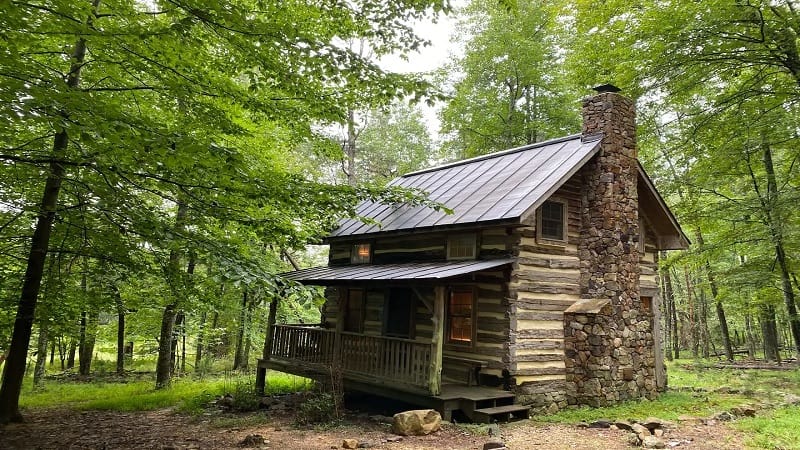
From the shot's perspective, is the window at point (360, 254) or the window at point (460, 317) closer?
the window at point (460, 317)

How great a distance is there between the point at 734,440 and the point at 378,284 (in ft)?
25.5

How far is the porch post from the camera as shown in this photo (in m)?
10.9

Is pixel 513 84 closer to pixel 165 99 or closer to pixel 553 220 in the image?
pixel 553 220

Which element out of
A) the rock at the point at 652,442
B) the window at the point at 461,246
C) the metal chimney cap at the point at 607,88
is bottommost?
the rock at the point at 652,442

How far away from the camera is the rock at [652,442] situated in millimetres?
8766

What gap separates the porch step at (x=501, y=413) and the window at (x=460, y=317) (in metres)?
2.13

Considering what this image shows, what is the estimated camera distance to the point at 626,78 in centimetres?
1320

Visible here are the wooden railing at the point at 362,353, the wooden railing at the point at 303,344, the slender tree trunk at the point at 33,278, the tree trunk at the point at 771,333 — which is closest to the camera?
the slender tree trunk at the point at 33,278

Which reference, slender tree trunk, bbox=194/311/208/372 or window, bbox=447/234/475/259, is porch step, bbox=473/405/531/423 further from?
slender tree trunk, bbox=194/311/208/372

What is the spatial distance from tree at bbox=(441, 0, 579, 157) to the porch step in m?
15.5

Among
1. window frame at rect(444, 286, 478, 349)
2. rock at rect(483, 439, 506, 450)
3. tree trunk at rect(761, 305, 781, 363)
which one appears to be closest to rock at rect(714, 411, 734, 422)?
window frame at rect(444, 286, 478, 349)

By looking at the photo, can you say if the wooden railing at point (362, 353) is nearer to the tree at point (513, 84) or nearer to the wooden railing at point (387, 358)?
the wooden railing at point (387, 358)

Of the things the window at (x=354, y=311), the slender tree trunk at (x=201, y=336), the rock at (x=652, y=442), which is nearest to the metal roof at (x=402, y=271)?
the window at (x=354, y=311)

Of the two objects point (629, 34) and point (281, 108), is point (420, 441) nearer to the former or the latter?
point (281, 108)
